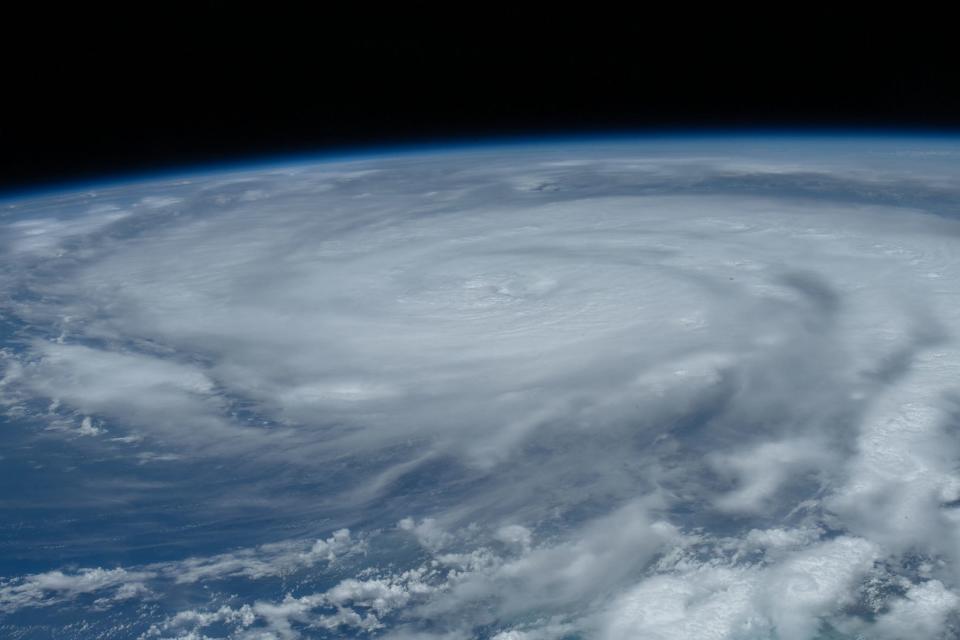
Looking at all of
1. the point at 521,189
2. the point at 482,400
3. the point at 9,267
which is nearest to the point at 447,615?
the point at 482,400

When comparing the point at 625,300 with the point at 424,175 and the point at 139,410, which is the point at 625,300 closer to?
the point at 139,410

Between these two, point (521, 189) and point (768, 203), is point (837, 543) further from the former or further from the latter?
point (521, 189)

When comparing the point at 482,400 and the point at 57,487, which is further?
the point at 482,400

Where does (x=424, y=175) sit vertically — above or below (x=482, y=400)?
above

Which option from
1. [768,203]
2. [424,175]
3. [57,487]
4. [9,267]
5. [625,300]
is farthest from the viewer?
[424,175]

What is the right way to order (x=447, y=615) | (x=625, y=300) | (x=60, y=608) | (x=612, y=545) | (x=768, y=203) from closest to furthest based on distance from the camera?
(x=447, y=615), (x=60, y=608), (x=612, y=545), (x=625, y=300), (x=768, y=203)

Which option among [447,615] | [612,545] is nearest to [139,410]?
[447,615]
